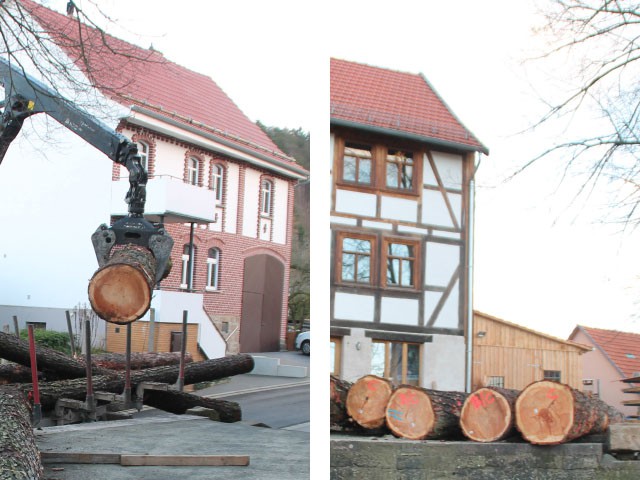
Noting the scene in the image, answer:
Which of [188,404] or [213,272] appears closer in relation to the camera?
[213,272]

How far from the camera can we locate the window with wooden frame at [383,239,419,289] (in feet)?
9.78

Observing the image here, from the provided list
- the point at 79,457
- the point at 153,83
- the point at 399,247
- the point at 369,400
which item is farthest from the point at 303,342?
the point at 153,83

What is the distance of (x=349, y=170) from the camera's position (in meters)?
2.99

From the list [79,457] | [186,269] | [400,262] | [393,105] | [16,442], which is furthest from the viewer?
[393,105]

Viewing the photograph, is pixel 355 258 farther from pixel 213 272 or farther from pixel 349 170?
pixel 213 272

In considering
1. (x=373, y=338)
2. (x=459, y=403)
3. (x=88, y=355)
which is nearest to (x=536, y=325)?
(x=459, y=403)

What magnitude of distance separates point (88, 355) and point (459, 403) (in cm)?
139

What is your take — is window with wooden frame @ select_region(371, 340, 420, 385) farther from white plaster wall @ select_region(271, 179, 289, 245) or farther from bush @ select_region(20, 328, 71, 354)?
bush @ select_region(20, 328, 71, 354)

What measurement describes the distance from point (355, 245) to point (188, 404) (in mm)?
897

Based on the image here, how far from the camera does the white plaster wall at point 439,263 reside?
297 cm

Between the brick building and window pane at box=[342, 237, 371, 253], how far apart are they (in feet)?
0.72

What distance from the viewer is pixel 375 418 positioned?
2871mm

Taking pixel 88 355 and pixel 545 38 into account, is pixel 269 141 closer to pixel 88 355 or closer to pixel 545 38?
pixel 88 355

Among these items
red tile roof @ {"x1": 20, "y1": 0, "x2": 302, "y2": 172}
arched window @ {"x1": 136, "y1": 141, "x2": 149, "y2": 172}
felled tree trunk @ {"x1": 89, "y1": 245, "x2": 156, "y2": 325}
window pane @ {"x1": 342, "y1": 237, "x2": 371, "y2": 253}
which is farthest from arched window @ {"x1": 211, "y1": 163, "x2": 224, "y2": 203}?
window pane @ {"x1": 342, "y1": 237, "x2": 371, "y2": 253}
